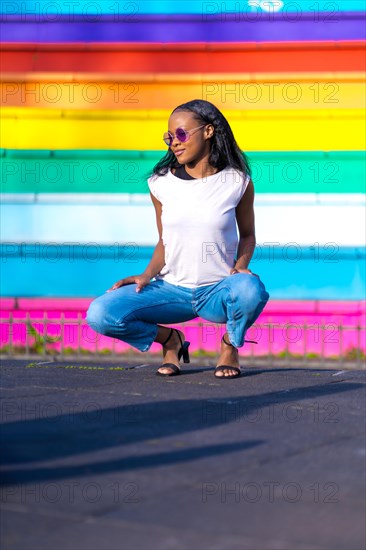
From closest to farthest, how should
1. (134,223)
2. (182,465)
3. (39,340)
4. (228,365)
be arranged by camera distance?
(182,465)
(228,365)
(39,340)
(134,223)

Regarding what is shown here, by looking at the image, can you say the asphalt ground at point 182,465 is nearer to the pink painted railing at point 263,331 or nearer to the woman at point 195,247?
the woman at point 195,247

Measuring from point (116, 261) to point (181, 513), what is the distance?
5868 millimetres

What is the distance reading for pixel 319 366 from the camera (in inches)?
326

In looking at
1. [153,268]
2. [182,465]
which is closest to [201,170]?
[153,268]

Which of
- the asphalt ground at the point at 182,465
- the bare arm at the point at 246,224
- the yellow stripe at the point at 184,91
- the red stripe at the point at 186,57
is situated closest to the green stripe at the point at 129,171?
the yellow stripe at the point at 184,91

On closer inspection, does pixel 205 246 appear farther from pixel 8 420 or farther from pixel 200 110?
pixel 8 420

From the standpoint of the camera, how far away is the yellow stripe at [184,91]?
900 centimetres

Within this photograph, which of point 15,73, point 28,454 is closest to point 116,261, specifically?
point 15,73

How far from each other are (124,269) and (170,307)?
3064mm

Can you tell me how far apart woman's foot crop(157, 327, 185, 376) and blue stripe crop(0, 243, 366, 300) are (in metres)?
2.57

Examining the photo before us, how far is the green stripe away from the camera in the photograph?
8.98m

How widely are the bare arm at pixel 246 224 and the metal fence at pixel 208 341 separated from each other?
2.14 meters

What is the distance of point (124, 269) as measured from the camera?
29.9ft

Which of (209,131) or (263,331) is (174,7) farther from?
(209,131)
